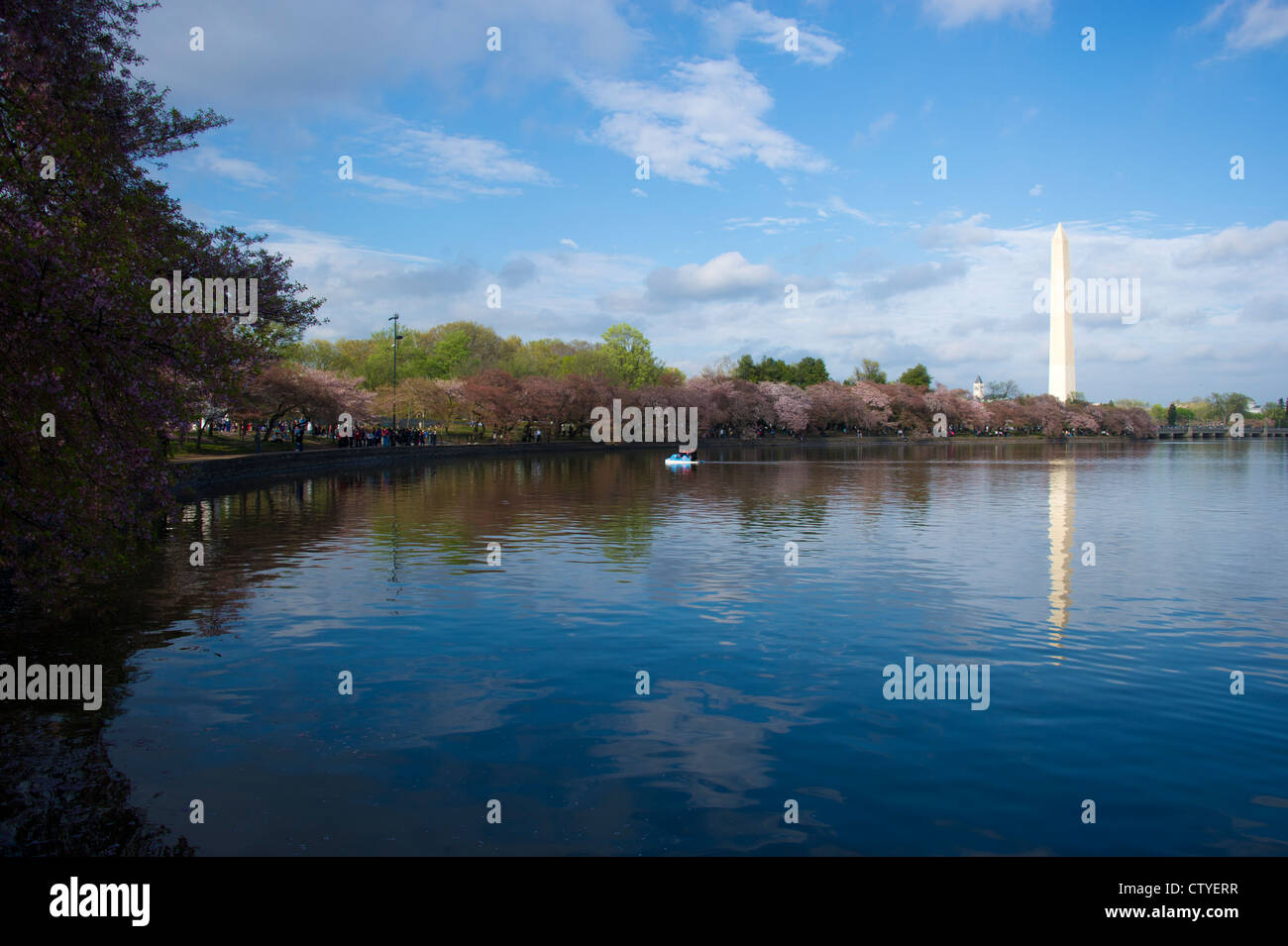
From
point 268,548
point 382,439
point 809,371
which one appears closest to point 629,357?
point 809,371

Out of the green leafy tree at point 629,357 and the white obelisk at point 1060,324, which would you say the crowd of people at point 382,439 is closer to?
the green leafy tree at point 629,357

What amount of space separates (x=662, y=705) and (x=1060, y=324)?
149m

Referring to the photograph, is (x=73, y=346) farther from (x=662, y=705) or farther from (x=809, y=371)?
(x=809, y=371)

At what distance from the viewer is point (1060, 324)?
141m

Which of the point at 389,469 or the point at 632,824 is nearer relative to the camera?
the point at 632,824

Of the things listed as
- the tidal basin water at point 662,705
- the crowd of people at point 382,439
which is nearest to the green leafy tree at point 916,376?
the crowd of people at point 382,439

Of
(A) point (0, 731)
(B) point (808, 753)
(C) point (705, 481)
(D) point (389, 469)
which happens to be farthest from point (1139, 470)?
(A) point (0, 731)

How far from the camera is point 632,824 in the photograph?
755 centimetres

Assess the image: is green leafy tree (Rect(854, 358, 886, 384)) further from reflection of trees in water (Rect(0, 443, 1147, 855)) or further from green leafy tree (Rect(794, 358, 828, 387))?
reflection of trees in water (Rect(0, 443, 1147, 855))

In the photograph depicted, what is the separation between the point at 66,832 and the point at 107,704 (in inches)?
149

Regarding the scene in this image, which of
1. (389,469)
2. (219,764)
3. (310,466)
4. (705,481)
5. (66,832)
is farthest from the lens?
(389,469)

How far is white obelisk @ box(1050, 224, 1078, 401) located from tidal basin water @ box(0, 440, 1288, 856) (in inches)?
4551
